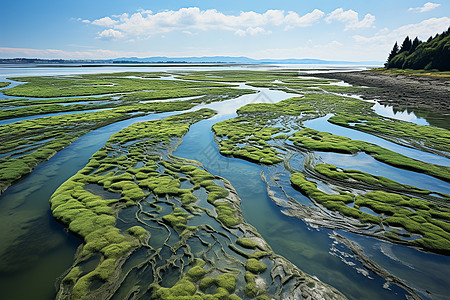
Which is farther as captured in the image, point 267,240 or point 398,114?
point 398,114

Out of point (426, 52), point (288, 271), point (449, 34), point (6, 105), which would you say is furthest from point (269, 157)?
point (449, 34)

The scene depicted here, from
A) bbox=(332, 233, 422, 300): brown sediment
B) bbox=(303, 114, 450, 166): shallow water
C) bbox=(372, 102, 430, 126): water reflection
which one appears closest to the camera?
bbox=(332, 233, 422, 300): brown sediment

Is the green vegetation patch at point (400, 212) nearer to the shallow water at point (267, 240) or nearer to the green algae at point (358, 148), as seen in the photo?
the shallow water at point (267, 240)

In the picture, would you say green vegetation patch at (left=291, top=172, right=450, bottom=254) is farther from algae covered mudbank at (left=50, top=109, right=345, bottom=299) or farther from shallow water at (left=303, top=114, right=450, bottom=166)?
shallow water at (left=303, top=114, right=450, bottom=166)

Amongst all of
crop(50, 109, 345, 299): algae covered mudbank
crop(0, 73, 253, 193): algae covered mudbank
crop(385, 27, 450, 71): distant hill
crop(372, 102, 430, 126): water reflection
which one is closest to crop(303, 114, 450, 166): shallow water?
crop(372, 102, 430, 126): water reflection

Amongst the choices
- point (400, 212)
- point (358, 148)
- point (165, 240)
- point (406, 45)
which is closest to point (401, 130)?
point (358, 148)

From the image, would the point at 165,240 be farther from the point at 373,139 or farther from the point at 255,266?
the point at 373,139
